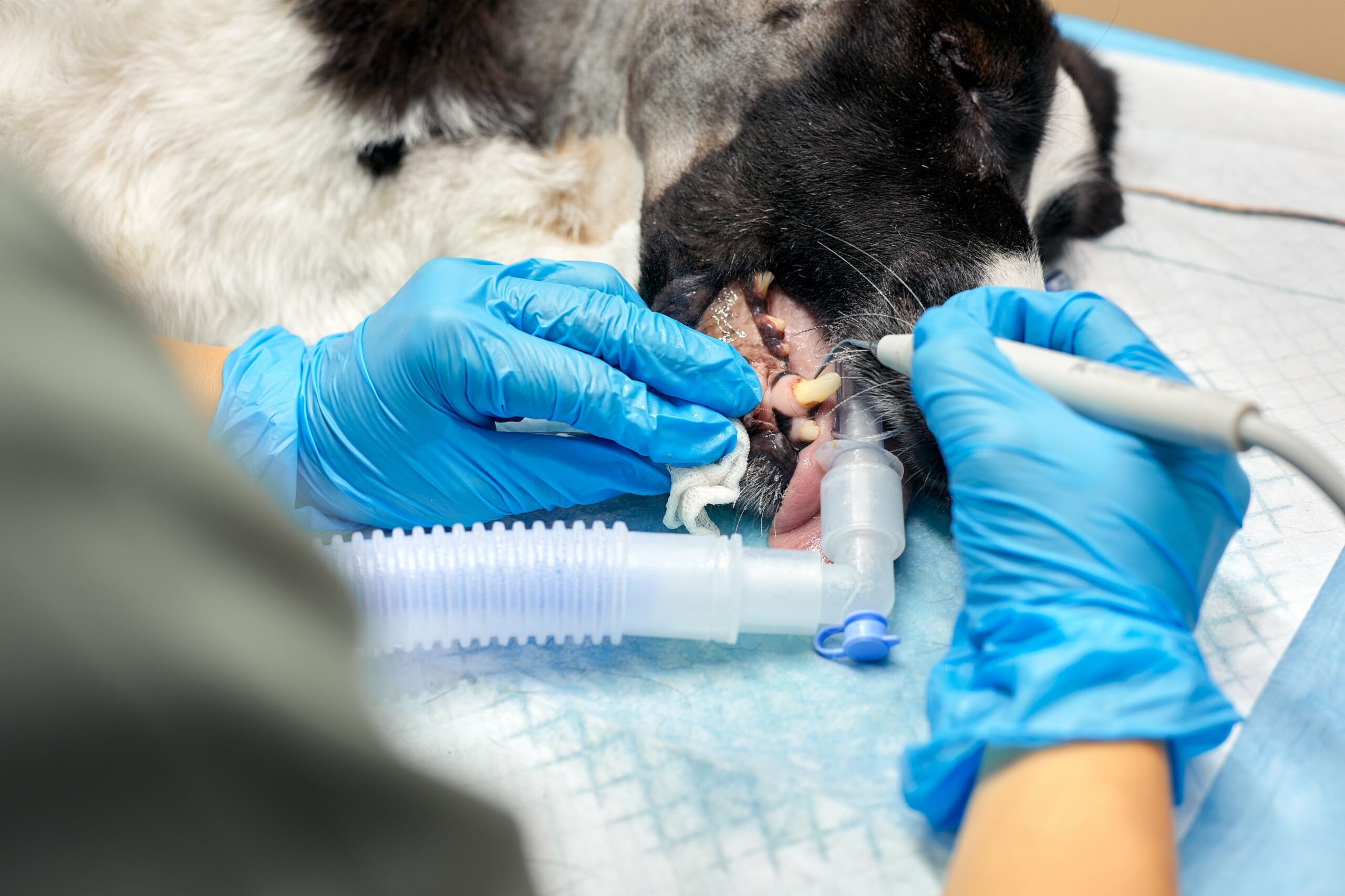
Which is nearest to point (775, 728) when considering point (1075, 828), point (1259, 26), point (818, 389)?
point (1075, 828)

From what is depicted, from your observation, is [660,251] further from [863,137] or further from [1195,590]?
[1195,590]

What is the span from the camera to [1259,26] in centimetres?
252

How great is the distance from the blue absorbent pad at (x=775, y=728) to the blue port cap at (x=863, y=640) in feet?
0.05

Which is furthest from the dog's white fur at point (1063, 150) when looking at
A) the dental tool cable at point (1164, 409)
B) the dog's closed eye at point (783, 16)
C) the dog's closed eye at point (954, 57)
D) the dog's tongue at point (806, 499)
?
the dental tool cable at point (1164, 409)

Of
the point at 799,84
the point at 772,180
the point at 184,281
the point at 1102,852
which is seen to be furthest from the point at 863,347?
the point at 184,281

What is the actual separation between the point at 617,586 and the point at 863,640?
1.02 feet

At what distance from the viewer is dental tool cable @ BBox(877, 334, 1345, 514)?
0.83 meters

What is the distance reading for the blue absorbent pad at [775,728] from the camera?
95cm

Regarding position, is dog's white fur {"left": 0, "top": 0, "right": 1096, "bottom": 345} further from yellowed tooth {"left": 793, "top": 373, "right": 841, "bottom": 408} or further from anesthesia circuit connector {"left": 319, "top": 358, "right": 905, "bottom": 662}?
anesthesia circuit connector {"left": 319, "top": 358, "right": 905, "bottom": 662}

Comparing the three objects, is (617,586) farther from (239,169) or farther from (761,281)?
(239,169)

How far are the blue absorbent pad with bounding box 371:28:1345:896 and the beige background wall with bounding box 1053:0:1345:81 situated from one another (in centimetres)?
140

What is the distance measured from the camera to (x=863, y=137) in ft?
4.55

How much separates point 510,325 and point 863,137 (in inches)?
24.4

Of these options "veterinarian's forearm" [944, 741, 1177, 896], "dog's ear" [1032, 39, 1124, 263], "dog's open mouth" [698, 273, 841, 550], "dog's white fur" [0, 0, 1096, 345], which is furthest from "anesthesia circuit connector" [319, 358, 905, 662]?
"dog's ear" [1032, 39, 1124, 263]
